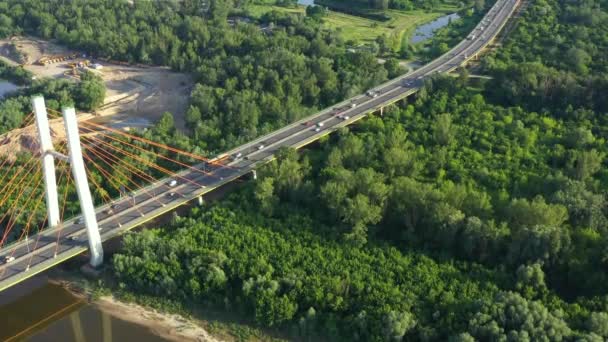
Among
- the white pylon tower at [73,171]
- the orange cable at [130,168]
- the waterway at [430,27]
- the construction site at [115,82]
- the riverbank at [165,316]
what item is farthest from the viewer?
the waterway at [430,27]

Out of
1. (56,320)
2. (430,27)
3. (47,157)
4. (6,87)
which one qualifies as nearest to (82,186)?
(47,157)

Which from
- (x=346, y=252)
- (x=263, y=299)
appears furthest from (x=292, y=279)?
(x=346, y=252)

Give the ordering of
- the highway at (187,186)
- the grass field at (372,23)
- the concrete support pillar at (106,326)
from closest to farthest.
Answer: the concrete support pillar at (106,326)
the highway at (187,186)
the grass field at (372,23)

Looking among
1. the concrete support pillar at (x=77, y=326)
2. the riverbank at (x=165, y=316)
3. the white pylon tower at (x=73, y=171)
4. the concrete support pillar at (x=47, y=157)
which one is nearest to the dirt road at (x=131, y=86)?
the concrete support pillar at (x=47, y=157)

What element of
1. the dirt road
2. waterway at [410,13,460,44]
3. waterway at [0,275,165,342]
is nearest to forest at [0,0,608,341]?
waterway at [0,275,165,342]

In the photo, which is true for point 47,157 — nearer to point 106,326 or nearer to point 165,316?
point 106,326

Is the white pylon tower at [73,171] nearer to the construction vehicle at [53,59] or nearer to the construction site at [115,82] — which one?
the construction site at [115,82]
